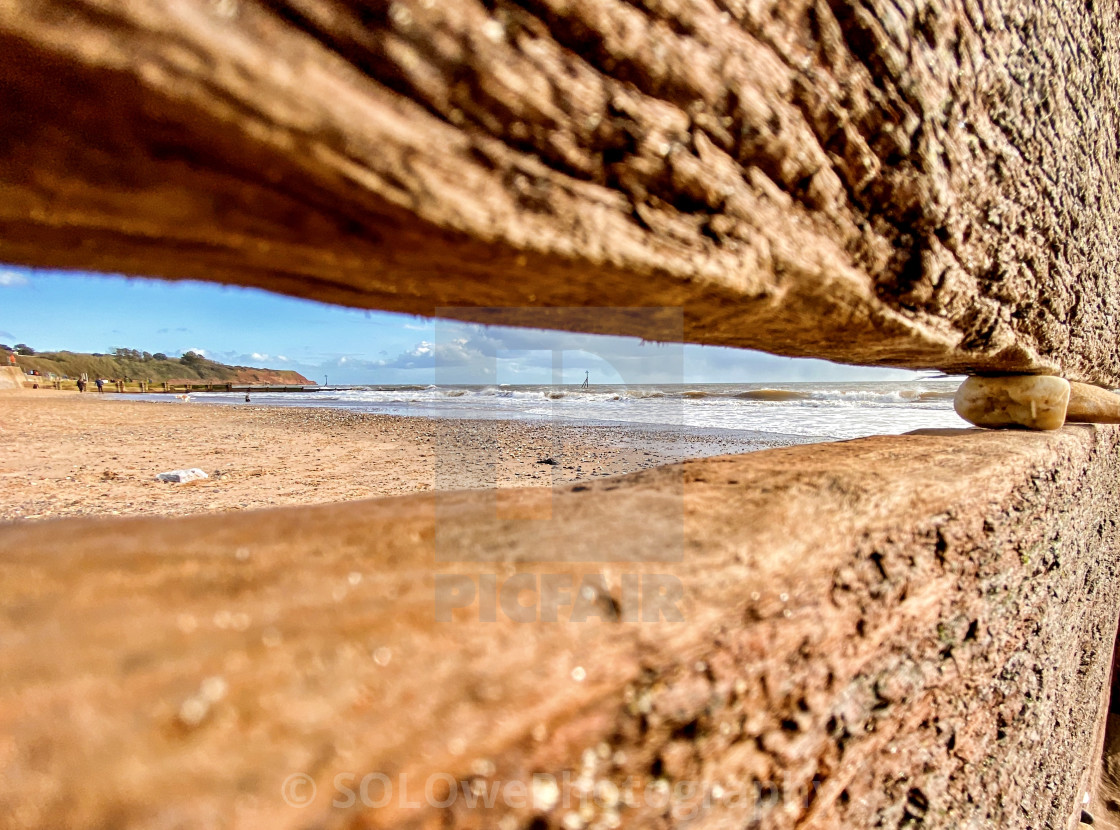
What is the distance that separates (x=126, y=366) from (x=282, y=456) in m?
43.1

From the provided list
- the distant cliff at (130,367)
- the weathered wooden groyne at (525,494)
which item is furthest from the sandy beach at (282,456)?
the distant cliff at (130,367)

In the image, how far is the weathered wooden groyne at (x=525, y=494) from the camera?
38 cm

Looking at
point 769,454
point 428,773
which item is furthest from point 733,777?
point 769,454

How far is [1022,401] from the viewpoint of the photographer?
159cm

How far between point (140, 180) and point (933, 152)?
115 cm

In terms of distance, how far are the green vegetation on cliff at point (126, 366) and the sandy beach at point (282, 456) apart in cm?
3078

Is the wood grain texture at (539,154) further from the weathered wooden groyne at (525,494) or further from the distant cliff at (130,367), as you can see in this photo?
the distant cliff at (130,367)

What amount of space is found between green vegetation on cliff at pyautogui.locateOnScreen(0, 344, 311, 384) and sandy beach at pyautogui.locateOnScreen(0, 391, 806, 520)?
1212 inches

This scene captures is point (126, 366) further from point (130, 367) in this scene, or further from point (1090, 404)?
point (1090, 404)

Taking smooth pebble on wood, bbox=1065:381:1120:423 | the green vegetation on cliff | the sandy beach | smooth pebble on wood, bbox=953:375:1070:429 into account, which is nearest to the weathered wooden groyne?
smooth pebble on wood, bbox=953:375:1070:429

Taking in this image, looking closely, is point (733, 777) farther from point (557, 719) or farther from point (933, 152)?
point (933, 152)

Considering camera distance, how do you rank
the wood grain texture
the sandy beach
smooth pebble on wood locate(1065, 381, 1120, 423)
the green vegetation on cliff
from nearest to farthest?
the wood grain texture → smooth pebble on wood locate(1065, 381, 1120, 423) → the sandy beach → the green vegetation on cliff

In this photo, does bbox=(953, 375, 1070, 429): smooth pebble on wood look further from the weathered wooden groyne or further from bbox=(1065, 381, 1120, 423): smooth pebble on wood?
the weathered wooden groyne

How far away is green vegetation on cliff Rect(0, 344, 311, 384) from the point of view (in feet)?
120
